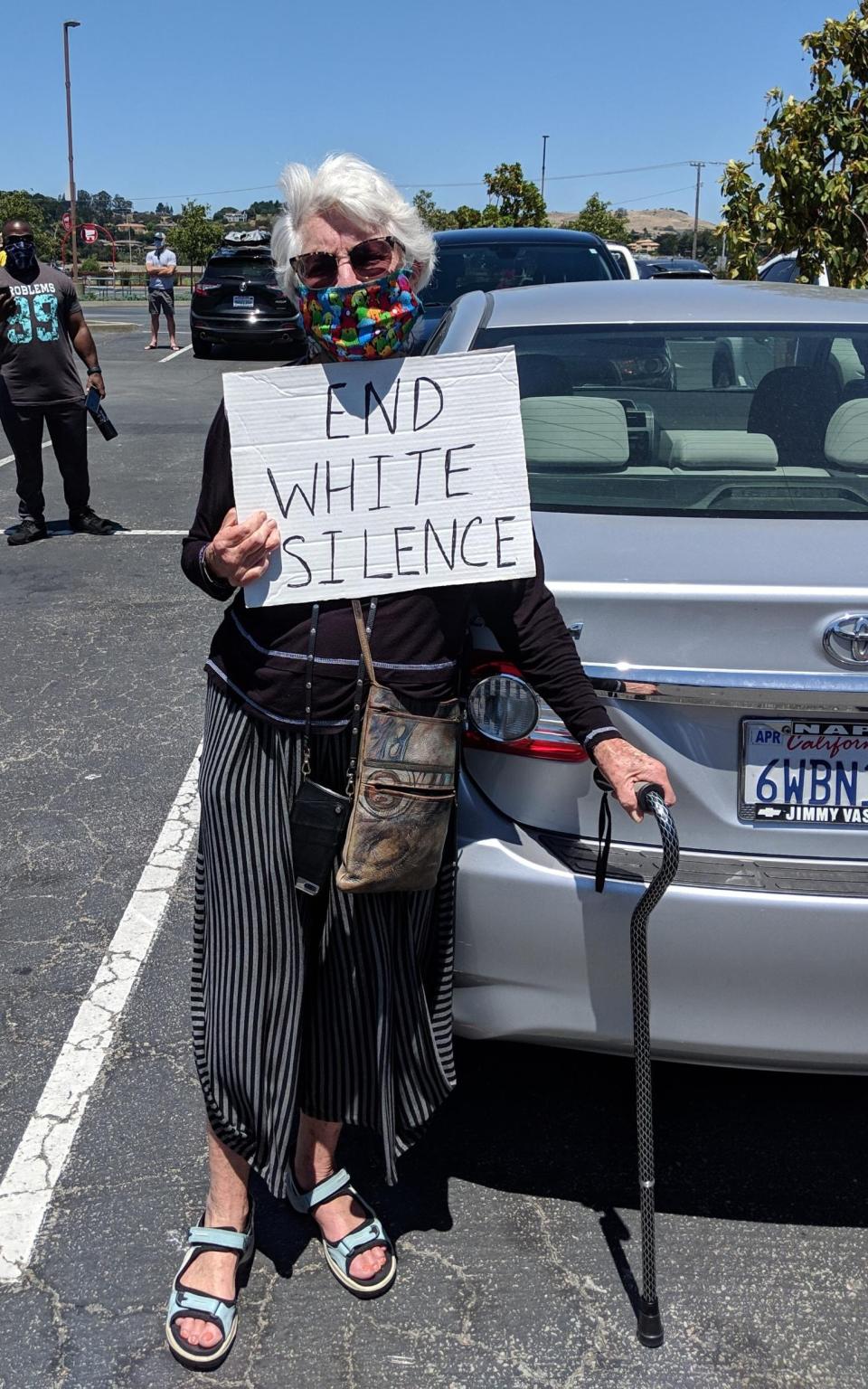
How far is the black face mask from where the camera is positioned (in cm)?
779

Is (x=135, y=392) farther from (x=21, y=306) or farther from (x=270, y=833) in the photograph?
(x=270, y=833)

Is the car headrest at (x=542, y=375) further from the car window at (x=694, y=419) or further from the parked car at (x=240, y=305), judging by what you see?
the parked car at (x=240, y=305)

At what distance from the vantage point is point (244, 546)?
2.08m

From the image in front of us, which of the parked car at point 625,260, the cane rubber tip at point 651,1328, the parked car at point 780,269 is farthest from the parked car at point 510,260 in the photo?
the cane rubber tip at point 651,1328

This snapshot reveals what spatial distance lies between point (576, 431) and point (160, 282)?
20.5 m

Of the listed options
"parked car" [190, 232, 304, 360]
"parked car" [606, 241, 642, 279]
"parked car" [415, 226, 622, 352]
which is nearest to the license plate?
"parked car" [415, 226, 622, 352]

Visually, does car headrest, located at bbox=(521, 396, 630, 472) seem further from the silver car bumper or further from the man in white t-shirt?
the man in white t-shirt

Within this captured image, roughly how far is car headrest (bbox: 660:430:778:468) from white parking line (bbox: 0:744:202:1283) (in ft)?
6.06

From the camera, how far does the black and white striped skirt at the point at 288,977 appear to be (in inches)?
89.2

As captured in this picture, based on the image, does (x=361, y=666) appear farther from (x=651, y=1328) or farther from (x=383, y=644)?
(x=651, y=1328)

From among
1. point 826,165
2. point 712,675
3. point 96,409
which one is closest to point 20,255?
point 96,409

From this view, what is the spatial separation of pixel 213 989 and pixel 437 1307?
2.29ft

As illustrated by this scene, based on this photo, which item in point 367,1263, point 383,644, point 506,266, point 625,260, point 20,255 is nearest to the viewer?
point 383,644

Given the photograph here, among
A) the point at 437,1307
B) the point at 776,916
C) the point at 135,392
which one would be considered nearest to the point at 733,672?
the point at 776,916
